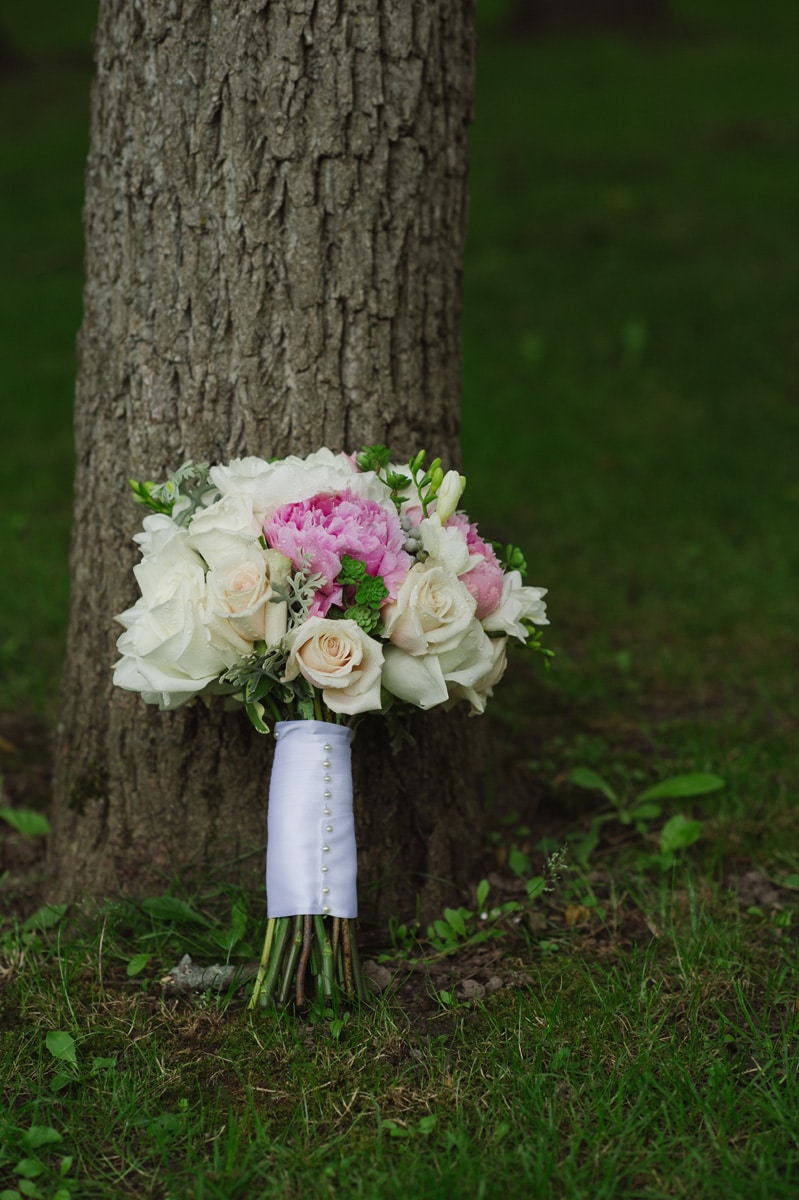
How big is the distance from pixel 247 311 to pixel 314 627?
85cm

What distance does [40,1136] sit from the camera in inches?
70.8

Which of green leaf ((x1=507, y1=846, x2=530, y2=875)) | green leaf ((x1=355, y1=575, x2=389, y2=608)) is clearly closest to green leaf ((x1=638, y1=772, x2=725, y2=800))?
green leaf ((x1=507, y1=846, x2=530, y2=875))

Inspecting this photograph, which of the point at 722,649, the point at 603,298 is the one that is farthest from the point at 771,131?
A: the point at 722,649

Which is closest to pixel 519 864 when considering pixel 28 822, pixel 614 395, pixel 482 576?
pixel 482 576

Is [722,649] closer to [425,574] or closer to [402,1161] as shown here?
[425,574]

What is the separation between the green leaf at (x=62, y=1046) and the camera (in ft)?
6.53

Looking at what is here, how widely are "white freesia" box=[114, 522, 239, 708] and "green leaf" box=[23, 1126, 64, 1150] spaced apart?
2.49 feet

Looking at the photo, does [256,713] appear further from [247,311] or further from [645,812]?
[645,812]

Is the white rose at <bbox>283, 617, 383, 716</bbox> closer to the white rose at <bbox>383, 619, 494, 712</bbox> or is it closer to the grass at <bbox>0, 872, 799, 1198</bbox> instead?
the white rose at <bbox>383, 619, 494, 712</bbox>

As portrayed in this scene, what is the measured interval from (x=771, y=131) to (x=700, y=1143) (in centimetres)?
1098

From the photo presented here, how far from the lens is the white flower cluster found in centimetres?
196

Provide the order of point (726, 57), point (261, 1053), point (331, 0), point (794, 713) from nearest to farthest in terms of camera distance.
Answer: point (261, 1053) → point (331, 0) → point (794, 713) → point (726, 57)

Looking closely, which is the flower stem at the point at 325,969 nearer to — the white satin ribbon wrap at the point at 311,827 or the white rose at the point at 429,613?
the white satin ribbon wrap at the point at 311,827

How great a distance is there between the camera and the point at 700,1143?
1.77 meters
